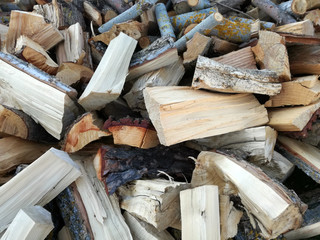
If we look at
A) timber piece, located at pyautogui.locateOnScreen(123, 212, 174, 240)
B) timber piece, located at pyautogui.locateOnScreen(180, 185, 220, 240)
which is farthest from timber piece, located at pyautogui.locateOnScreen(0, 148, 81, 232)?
timber piece, located at pyautogui.locateOnScreen(180, 185, 220, 240)

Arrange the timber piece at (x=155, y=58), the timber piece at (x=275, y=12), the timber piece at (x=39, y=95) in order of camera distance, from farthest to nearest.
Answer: the timber piece at (x=275, y=12) → the timber piece at (x=155, y=58) → the timber piece at (x=39, y=95)

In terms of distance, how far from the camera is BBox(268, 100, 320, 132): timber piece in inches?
73.3

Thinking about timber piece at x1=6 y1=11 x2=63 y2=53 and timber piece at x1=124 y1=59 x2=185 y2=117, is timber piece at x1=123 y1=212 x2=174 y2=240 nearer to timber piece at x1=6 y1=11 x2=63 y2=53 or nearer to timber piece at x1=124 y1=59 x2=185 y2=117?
timber piece at x1=124 y1=59 x2=185 y2=117

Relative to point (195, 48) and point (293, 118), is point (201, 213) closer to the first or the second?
point (293, 118)

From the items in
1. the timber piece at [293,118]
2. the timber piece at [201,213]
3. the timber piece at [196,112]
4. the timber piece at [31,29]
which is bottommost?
the timber piece at [201,213]

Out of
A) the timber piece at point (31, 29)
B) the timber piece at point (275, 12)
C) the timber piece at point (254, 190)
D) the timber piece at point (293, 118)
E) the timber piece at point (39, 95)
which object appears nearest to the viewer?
the timber piece at point (254, 190)

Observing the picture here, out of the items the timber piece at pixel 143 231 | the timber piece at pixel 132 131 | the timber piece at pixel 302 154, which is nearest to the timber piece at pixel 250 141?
the timber piece at pixel 302 154

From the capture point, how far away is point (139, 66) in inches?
86.4

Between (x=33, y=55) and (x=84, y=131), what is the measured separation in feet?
2.48

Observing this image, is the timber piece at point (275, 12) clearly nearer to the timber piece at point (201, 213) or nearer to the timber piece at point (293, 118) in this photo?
the timber piece at point (293, 118)

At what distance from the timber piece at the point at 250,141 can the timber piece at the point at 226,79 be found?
242 mm

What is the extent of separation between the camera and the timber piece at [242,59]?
2.18 metres

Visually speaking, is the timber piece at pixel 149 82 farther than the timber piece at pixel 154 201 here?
Yes

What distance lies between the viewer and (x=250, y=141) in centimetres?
190
